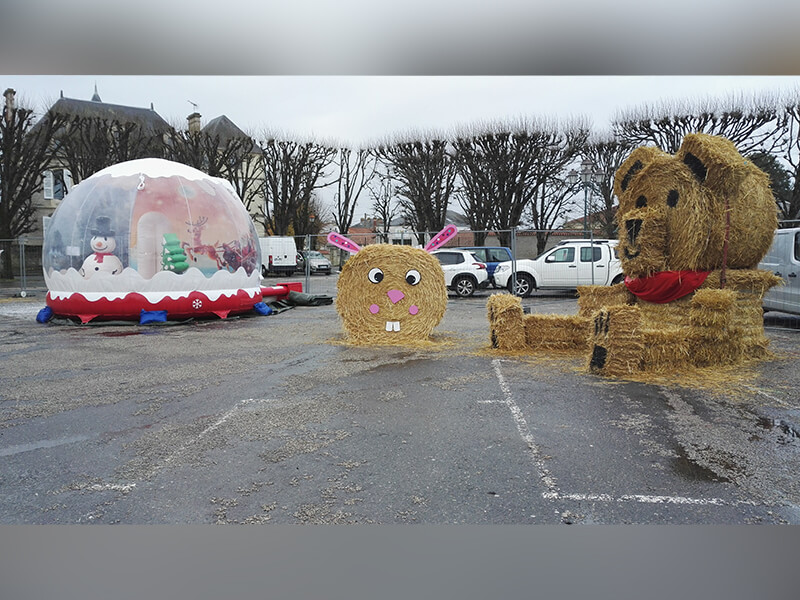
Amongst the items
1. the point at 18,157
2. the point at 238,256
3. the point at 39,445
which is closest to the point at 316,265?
the point at 18,157

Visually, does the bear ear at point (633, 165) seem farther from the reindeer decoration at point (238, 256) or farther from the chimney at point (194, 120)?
the chimney at point (194, 120)

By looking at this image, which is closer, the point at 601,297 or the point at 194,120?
the point at 601,297

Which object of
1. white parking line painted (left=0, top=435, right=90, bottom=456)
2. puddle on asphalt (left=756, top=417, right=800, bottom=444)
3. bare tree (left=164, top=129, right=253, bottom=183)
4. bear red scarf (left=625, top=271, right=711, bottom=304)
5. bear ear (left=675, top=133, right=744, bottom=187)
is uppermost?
bare tree (left=164, top=129, right=253, bottom=183)

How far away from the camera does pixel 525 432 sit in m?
4.00

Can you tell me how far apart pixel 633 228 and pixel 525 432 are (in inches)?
154

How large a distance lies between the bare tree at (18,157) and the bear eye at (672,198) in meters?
20.8

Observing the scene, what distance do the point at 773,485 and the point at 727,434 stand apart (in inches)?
35.7

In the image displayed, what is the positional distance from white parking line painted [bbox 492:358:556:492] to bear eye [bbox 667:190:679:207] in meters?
2.97

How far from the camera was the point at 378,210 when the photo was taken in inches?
1583

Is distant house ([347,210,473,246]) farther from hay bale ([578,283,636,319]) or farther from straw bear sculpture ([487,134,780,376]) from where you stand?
straw bear sculpture ([487,134,780,376])

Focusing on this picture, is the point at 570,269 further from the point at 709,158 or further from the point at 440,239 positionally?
the point at 709,158

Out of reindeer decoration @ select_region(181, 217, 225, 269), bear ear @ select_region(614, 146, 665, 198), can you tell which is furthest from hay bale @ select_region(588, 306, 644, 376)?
reindeer decoration @ select_region(181, 217, 225, 269)

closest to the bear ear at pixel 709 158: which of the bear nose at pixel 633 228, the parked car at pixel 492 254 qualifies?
the bear nose at pixel 633 228

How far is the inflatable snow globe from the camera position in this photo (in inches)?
416
